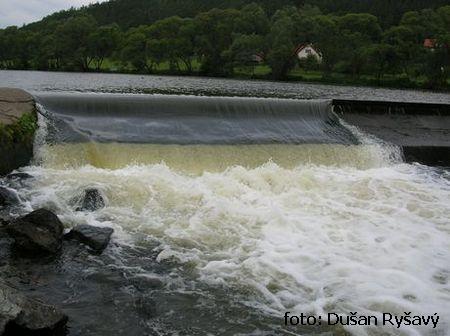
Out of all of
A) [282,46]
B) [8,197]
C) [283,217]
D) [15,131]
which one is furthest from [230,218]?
[282,46]

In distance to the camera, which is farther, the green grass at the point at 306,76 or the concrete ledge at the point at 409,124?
the green grass at the point at 306,76

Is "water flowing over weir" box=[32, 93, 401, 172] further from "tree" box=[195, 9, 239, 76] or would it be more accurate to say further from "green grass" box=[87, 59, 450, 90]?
"tree" box=[195, 9, 239, 76]

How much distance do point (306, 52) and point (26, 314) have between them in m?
56.7

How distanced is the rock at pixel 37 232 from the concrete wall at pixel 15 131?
10.2 ft

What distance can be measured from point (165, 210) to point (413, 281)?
14.1 feet

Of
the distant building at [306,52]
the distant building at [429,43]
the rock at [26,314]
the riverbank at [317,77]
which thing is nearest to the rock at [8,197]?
the rock at [26,314]

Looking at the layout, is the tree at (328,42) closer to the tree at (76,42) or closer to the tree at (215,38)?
the tree at (215,38)

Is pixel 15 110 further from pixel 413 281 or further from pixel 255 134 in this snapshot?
pixel 413 281

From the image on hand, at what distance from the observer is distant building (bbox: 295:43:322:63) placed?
5484 centimetres

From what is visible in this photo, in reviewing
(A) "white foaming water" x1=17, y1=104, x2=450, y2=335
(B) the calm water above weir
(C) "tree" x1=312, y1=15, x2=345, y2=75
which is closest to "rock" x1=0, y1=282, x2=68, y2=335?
(A) "white foaming water" x1=17, y1=104, x2=450, y2=335

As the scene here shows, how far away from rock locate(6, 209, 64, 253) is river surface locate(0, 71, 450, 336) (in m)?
0.26

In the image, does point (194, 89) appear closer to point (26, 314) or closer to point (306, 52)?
point (26, 314)

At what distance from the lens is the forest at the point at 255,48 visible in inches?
1984

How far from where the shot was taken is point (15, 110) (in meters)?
10.4
